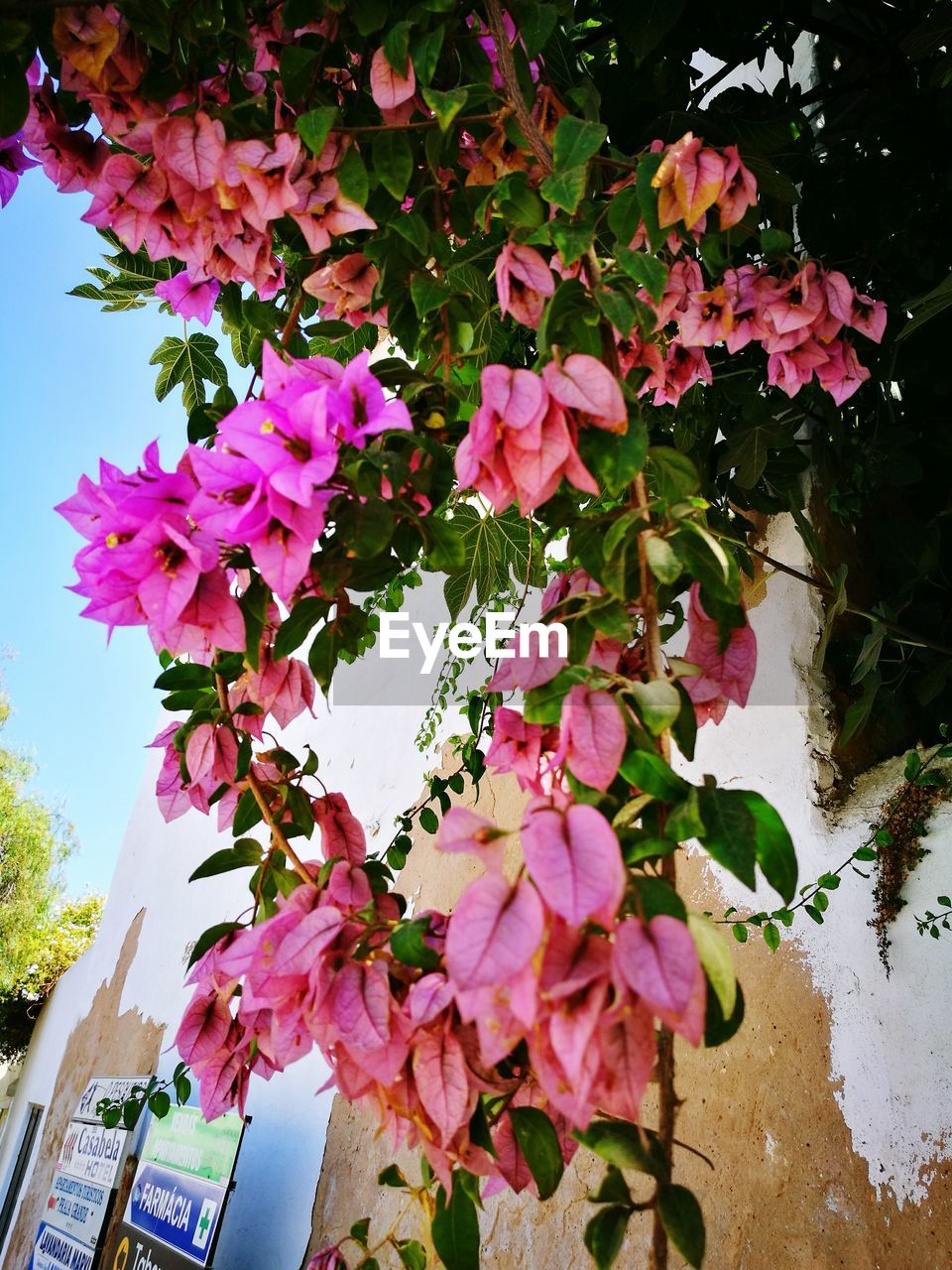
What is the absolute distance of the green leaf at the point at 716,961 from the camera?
362 mm

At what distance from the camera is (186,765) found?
2.31ft

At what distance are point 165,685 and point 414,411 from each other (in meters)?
0.27

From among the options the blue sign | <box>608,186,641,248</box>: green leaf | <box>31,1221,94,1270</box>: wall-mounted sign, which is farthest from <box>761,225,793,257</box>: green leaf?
<box>31,1221,94,1270</box>: wall-mounted sign

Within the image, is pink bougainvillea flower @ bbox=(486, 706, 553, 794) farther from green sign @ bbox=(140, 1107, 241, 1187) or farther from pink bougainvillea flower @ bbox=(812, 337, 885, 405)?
green sign @ bbox=(140, 1107, 241, 1187)

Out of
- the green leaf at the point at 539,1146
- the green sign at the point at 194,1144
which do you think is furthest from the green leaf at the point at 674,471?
the green sign at the point at 194,1144

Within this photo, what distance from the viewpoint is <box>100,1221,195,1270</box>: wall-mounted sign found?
2025 mm

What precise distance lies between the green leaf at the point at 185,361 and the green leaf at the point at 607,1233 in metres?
0.92

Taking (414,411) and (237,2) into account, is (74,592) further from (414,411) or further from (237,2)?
(237,2)

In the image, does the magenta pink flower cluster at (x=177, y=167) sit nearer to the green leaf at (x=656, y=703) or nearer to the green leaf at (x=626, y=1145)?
the green leaf at (x=656, y=703)

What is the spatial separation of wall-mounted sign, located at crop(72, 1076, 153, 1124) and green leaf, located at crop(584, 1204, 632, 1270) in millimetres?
2790

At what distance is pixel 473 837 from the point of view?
1.24 feet

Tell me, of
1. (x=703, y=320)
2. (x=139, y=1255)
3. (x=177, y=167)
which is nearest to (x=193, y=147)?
(x=177, y=167)

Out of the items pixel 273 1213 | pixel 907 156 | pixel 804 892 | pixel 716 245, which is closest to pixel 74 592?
pixel 716 245

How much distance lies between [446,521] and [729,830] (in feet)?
1.05
